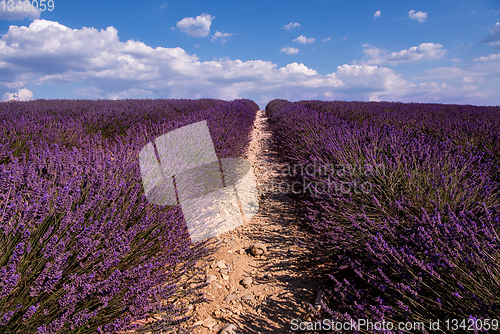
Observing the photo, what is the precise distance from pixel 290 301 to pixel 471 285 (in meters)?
1.08

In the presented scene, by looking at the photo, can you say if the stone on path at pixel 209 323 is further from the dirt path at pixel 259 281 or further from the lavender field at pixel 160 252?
the lavender field at pixel 160 252

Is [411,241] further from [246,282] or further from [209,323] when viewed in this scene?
[209,323]

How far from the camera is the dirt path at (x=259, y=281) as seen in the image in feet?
5.57

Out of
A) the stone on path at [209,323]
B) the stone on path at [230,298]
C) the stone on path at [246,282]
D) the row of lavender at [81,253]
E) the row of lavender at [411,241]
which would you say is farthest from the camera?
the stone on path at [246,282]

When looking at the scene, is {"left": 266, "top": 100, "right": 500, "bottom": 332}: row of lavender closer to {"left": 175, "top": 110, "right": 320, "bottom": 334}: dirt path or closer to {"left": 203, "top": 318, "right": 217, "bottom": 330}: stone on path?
{"left": 175, "top": 110, "right": 320, "bottom": 334}: dirt path

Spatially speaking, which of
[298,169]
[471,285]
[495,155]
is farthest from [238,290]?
[495,155]

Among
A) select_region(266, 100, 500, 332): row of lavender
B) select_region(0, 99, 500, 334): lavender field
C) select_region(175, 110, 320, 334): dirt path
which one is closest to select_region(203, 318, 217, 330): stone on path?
select_region(175, 110, 320, 334): dirt path

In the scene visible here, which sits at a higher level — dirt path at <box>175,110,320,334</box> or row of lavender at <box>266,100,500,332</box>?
row of lavender at <box>266,100,500,332</box>

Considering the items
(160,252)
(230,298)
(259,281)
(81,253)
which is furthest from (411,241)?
(81,253)

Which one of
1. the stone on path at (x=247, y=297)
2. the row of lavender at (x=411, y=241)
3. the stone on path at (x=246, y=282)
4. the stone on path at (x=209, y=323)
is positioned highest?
the row of lavender at (x=411, y=241)

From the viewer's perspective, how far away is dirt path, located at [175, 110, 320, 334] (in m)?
1.70

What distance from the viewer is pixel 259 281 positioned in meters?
2.09

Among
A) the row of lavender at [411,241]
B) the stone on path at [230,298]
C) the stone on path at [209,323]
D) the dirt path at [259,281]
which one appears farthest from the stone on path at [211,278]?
the row of lavender at [411,241]

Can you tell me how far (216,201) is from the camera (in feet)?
11.0
